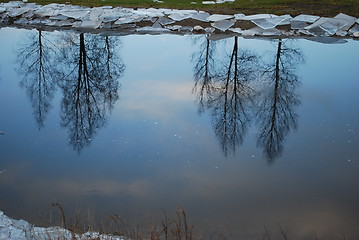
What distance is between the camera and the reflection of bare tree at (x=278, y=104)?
25.2 feet

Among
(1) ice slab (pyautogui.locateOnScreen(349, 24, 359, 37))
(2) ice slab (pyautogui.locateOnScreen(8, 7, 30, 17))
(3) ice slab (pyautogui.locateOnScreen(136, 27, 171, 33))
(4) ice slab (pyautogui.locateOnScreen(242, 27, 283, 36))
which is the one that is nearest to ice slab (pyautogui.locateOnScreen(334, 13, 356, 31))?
(1) ice slab (pyautogui.locateOnScreen(349, 24, 359, 37))

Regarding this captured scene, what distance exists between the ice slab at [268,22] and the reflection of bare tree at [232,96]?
1.82 meters

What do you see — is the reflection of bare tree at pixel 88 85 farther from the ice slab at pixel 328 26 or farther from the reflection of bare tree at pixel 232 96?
the ice slab at pixel 328 26

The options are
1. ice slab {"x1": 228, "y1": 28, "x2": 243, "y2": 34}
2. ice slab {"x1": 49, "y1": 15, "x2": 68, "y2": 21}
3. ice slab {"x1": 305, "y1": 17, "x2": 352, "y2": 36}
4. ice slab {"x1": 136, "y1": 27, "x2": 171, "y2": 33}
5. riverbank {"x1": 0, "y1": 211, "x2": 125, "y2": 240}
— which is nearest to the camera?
riverbank {"x1": 0, "y1": 211, "x2": 125, "y2": 240}

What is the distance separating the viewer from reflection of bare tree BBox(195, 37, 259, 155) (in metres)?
7.97

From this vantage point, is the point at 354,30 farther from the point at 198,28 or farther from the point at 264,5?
the point at 198,28

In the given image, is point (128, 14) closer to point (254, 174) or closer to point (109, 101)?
point (109, 101)

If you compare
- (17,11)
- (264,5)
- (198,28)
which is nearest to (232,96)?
(198,28)

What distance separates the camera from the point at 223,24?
14.0m

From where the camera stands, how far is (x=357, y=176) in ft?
21.9

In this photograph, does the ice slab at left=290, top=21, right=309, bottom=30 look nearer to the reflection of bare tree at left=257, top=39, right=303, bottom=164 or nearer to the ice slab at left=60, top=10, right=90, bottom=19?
the reflection of bare tree at left=257, top=39, right=303, bottom=164

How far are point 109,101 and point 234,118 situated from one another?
245 cm

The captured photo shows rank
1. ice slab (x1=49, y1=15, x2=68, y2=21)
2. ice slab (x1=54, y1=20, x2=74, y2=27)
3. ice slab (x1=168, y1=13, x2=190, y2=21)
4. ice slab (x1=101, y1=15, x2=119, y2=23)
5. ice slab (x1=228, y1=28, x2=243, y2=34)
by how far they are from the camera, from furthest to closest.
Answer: ice slab (x1=49, y1=15, x2=68, y2=21) → ice slab (x1=54, y1=20, x2=74, y2=27) → ice slab (x1=101, y1=15, x2=119, y2=23) → ice slab (x1=168, y1=13, x2=190, y2=21) → ice slab (x1=228, y1=28, x2=243, y2=34)

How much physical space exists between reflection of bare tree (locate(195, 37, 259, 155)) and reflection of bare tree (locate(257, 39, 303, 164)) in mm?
288
